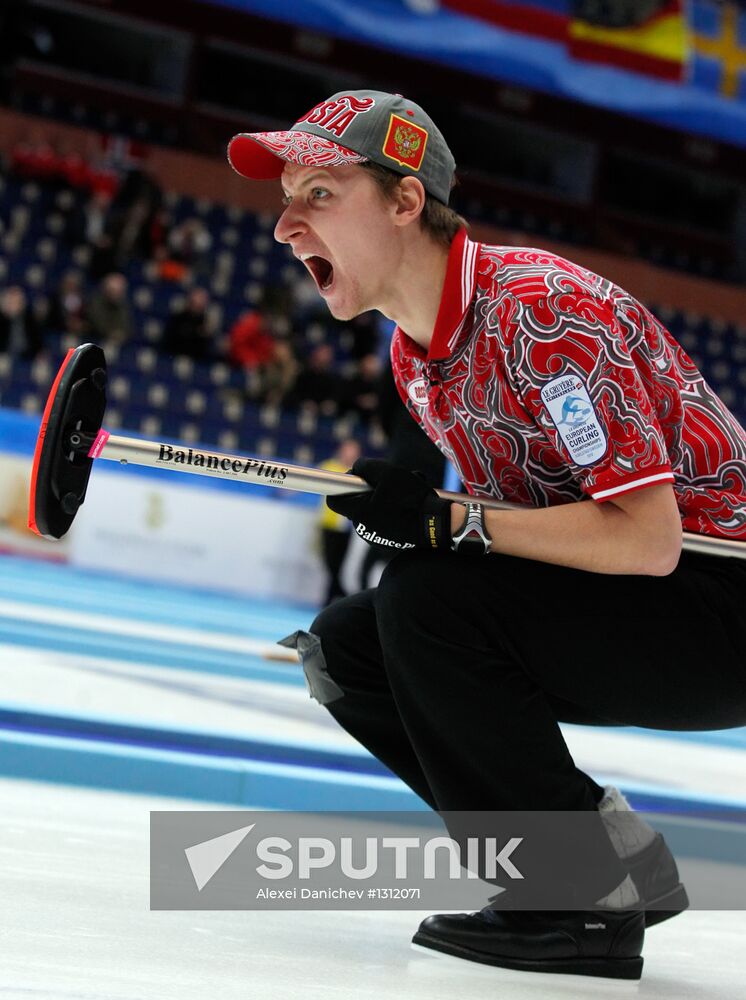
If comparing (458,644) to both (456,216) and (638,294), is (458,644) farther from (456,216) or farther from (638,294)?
(638,294)

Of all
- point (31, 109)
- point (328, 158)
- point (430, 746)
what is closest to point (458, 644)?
point (430, 746)

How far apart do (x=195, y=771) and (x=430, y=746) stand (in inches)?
43.3

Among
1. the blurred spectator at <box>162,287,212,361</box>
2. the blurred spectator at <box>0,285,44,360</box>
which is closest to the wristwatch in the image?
the blurred spectator at <box>0,285,44,360</box>

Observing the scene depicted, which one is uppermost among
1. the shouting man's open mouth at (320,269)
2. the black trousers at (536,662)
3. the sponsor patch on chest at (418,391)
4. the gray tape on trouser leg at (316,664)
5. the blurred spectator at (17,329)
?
the shouting man's open mouth at (320,269)

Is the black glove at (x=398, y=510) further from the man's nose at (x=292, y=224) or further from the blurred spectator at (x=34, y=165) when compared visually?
the blurred spectator at (x=34, y=165)

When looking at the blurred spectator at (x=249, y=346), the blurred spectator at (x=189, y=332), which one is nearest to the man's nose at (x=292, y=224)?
the blurred spectator at (x=189, y=332)

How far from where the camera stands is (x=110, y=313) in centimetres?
1225

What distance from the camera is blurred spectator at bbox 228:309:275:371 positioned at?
13.0 metres

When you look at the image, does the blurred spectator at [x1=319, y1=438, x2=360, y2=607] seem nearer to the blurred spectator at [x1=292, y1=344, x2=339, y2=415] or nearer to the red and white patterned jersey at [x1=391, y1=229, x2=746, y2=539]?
the blurred spectator at [x1=292, y1=344, x2=339, y2=415]

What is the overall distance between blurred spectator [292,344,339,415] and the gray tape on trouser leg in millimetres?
10617

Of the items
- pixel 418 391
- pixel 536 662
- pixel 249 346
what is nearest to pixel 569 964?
pixel 536 662

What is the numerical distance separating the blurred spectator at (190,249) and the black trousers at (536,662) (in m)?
12.8

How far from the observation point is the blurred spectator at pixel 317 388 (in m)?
12.6

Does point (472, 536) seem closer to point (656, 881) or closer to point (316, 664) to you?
point (316, 664)
